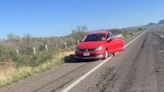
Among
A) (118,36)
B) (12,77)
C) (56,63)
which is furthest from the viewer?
(118,36)

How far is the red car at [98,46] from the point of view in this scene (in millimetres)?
18719

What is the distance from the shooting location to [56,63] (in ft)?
60.7

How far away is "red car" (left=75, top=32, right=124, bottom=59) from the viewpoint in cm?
1872

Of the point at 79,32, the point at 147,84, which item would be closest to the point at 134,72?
the point at 147,84

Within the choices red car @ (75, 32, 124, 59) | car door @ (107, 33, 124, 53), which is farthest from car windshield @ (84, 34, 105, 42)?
car door @ (107, 33, 124, 53)

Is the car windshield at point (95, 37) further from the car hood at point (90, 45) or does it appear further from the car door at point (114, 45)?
the car hood at point (90, 45)

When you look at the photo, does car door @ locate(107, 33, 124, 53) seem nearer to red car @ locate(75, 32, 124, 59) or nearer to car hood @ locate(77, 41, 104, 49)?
red car @ locate(75, 32, 124, 59)

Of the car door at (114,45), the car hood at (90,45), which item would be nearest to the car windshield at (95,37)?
the car door at (114,45)

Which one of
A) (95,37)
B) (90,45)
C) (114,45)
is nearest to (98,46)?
(90,45)

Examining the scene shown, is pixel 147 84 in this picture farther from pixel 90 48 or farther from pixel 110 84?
pixel 90 48

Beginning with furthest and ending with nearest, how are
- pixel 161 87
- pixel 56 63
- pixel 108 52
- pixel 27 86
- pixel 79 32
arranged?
1. pixel 79 32
2. pixel 108 52
3. pixel 56 63
4. pixel 27 86
5. pixel 161 87

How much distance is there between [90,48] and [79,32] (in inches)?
1649

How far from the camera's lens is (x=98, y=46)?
1898 centimetres

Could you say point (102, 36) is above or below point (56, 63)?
above
